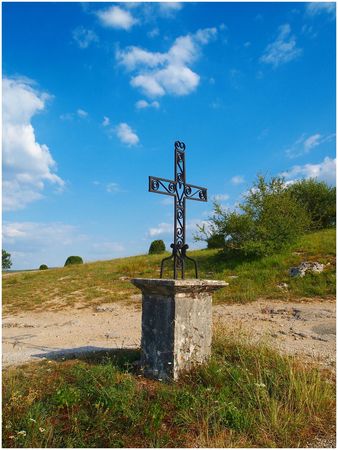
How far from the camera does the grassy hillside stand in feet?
40.3

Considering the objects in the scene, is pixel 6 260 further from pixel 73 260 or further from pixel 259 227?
pixel 259 227

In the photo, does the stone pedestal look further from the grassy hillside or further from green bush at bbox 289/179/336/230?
green bush at bbox 289/179/336/230

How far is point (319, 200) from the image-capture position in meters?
23.6

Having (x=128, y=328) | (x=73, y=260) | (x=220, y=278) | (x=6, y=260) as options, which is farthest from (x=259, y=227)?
(x=6, y=260)

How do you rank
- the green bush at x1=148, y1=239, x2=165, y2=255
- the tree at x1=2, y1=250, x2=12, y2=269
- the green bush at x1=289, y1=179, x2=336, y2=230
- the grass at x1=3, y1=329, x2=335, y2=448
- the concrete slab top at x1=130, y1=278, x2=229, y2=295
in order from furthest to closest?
1. the tree at x1=2, y1=250, x2=12, y2=269
2. the green bush at x1=148, y1=239, x2=165, y2=255
3. the green bush at x1=289, y1=179, x2=336, y2=230
4. the concrete slab top at x1=130, y1=278, x2=229, y2=295
5. the grass at x1=3, y1=329, x2=335, y2=448

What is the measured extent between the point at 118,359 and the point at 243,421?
7.30ft

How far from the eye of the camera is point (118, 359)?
5176mm

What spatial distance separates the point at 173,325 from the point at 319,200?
2165 cm

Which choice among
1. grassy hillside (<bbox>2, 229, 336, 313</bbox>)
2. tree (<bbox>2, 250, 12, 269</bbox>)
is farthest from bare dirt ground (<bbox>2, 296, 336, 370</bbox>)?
tree (<bbox>2, 250, 12, 269</bbox>)

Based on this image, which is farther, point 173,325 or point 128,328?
point 128,328

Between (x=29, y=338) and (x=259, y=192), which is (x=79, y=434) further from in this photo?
(x=259, y=192)

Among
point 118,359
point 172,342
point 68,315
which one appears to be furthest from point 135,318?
point 172,342

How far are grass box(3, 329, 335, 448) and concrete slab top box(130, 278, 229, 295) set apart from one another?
92 cm

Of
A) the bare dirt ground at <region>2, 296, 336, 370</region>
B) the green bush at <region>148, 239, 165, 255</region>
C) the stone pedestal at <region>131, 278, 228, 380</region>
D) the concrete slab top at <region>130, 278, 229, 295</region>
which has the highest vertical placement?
the green bush at <region>148, 239, 165, 255</region>
